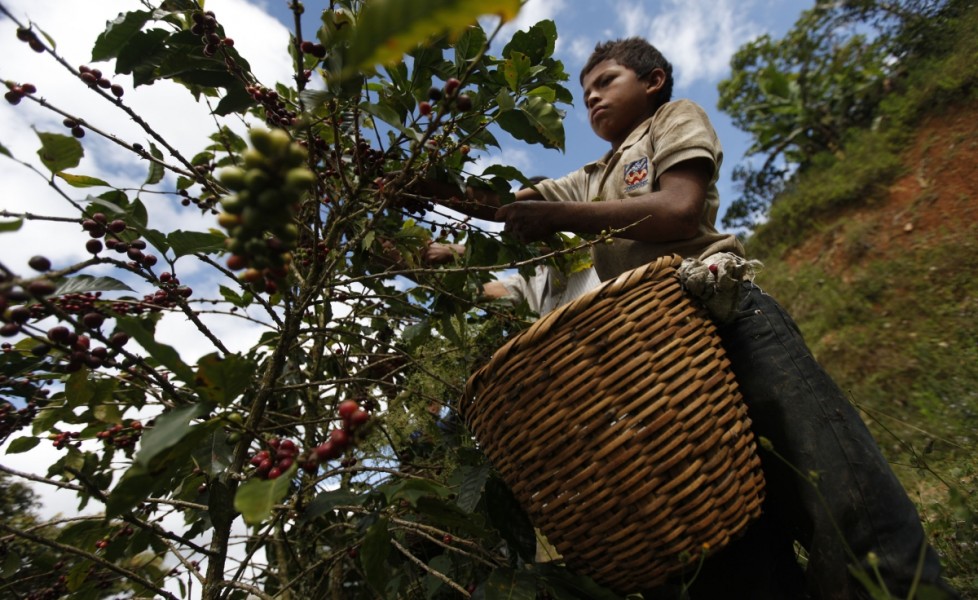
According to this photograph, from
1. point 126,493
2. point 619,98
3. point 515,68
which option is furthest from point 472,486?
point 619,98

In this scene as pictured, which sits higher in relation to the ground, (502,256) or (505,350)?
(502,256)

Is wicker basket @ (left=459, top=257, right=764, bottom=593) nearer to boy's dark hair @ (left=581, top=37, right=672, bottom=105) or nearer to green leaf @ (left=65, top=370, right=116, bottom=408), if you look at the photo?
green leaf @ (left=65, top=370, right=116, bottom=408)

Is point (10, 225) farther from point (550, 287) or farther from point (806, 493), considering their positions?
point (550, 287)

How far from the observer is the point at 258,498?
1.72 feet

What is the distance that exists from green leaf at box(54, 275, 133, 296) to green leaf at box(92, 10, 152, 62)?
46 centimetres

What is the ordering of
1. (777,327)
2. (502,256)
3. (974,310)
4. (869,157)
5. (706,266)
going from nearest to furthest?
(706,266) → (777,327) → (502,256) → (974,310) → (869,157)

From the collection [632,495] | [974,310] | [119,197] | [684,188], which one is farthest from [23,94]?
[974,310]

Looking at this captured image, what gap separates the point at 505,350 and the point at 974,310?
199 inches

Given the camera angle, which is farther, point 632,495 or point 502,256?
point 502,256

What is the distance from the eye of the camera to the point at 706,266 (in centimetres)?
97

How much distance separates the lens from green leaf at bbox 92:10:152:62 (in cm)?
97

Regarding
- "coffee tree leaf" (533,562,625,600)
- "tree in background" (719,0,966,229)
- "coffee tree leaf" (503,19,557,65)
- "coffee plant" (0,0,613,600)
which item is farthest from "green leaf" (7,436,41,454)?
"tree in background" (719,0,966,229)

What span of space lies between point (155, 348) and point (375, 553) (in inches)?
16.5

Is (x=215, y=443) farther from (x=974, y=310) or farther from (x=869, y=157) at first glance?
(x=869, y=157)
